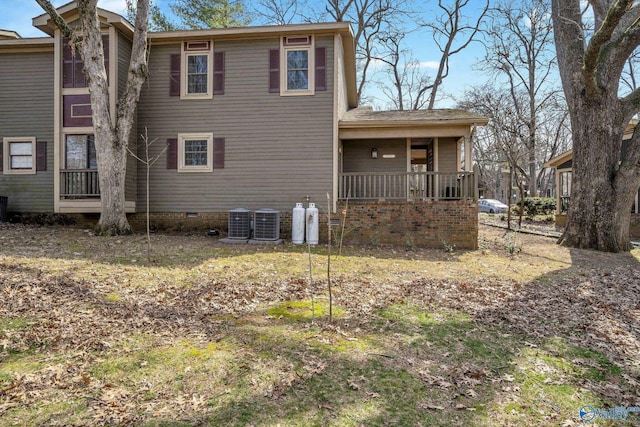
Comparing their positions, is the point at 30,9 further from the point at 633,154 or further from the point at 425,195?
the point at 633,154

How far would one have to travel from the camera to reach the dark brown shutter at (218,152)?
11.1m

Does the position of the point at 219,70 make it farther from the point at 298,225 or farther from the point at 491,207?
the point at 491,207

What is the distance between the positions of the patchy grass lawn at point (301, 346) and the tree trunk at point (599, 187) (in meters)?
4.14

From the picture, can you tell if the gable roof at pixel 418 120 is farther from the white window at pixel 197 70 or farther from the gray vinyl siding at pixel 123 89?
the gray vinyl siding at pixel 123 89

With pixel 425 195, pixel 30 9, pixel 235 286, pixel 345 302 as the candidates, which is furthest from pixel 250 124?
pixel 30 9

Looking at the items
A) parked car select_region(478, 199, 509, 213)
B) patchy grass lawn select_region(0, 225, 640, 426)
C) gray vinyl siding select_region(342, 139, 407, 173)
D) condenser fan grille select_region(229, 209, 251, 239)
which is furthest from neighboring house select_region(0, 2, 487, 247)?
parked car select_region(478, 199, 509, 213)

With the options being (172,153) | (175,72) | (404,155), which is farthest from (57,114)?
(404,155)

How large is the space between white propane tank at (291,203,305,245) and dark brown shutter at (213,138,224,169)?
9.46 ft

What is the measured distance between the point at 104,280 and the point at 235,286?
6.23 feet

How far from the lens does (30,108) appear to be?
1160 cm

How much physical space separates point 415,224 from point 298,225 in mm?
3206

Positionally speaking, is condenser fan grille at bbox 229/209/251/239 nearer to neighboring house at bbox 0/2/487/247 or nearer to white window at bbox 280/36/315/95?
neighboring house at bbox 0/2/487/247

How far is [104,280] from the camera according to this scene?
17.8 feet

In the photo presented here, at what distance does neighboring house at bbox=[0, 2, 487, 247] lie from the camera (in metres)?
10.6
